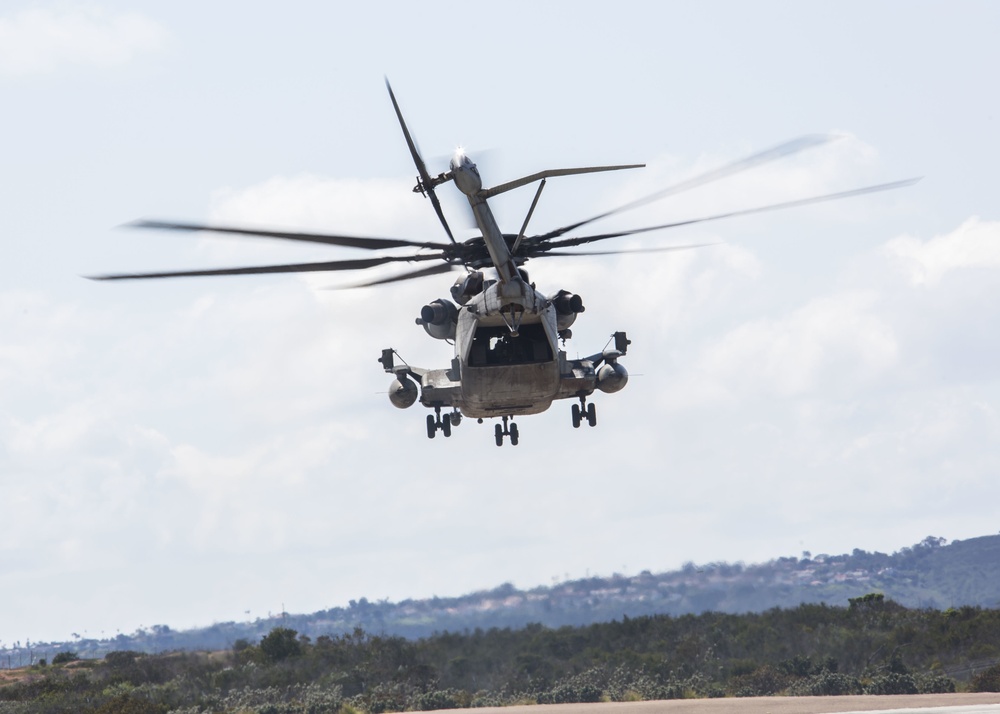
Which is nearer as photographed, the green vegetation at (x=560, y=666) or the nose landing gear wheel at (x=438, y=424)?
the nose landing gear wheel at (x=438, y=424)

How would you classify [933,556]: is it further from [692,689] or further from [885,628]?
[692,689]

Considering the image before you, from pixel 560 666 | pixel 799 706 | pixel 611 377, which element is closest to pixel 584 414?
pixel 611 377

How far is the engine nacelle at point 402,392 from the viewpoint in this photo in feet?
97.6

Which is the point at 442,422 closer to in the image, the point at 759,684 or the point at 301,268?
the point at 301,268

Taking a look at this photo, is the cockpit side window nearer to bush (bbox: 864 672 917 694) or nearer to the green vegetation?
the green vegetation

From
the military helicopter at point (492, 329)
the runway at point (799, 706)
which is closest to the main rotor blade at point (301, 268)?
the military helicopter at point (492, 329)

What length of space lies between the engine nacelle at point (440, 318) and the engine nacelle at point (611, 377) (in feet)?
12.2

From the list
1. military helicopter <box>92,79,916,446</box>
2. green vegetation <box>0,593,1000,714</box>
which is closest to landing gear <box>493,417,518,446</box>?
military helicopter <box>92,79,916,446</box>

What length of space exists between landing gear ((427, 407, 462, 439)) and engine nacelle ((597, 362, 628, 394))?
3628 mm

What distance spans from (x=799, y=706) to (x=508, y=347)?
1467 cm

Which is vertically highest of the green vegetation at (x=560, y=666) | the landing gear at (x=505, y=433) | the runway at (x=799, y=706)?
the landing gear at (x=505, y=433)

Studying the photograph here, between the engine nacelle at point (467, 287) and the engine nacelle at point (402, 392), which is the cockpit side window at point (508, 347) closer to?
the engine nacelle at point (467, 287)

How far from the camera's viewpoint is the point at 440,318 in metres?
28.2

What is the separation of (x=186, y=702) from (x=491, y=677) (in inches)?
451
